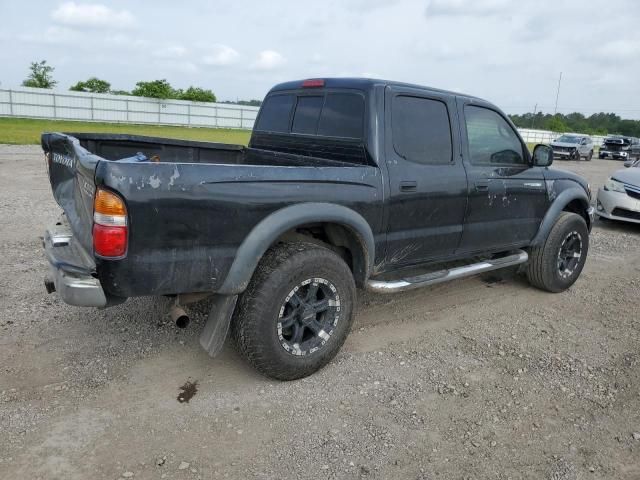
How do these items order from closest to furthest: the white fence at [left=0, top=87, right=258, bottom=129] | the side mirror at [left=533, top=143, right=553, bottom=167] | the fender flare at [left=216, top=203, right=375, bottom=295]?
the fender flare at [left=216, top=203, right=375, bottom=295] < the side mirror at [left=533, top=143, right=553, bottom=167] < the white fence at [left=0, top=87, right=258, bottom=129]

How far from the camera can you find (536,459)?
2.84 m

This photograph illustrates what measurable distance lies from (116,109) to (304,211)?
4288 centimetres

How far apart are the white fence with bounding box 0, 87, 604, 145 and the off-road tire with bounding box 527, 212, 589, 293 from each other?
3295 cm

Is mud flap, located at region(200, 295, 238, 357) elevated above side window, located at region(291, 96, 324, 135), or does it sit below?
below

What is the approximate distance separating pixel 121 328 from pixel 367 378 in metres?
1.95

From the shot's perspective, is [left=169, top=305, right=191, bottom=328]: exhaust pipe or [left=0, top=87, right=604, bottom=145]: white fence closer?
[left=169, top=305, right=191, bottom=328]: exhaust pipe

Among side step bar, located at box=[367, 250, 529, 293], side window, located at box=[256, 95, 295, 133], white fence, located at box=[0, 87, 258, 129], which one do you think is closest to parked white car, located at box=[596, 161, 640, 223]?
side step bar, located at box=[367, 250, 529, 293]

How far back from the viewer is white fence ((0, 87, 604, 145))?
3697 centimetres

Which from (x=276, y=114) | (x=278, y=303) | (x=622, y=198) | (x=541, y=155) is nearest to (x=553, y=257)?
(x=541, y=155)

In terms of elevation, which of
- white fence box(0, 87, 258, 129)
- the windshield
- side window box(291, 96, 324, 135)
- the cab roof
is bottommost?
side window box(291, 96, 324, 135)

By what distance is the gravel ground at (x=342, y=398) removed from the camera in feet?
9.00

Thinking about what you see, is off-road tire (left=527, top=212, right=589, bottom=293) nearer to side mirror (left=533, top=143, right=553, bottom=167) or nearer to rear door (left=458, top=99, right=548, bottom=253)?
rear door (left=458, top=99, right=548, bottom=253)

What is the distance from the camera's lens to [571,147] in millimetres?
29422

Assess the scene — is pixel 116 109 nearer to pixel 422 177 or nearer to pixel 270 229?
pixel 422 177
